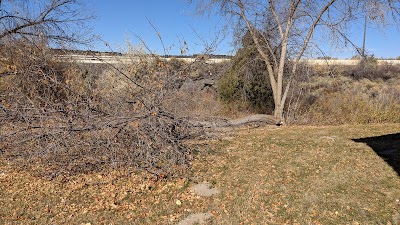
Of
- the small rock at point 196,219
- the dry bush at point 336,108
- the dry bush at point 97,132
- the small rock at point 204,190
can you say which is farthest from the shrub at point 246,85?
the small rock at point 196,219

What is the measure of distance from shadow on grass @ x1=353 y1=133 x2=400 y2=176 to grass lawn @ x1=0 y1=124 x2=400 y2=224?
0.17 metres

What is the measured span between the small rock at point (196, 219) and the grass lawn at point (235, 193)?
0.08 meters

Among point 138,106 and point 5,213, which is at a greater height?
point 138,106

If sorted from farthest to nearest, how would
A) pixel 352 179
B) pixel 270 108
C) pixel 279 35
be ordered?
pixel 270 108
pixel 279 35
pixel 352 179

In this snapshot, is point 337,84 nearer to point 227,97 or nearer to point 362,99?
point 362,99

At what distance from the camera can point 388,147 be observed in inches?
261

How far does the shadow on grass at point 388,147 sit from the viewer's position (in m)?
5.64

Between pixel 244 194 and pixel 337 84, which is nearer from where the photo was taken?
pixel 244 194

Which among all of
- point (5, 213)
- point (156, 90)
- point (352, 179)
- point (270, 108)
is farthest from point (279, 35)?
point (5, 213)

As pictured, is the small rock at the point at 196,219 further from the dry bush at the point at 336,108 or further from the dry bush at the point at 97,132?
the dry bush at the point at 336,108

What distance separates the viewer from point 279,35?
35.6ft

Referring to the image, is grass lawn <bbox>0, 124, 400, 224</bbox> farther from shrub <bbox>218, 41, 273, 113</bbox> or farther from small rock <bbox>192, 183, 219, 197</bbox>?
shrub <bbox>218, 41, 273, 113</bbox>

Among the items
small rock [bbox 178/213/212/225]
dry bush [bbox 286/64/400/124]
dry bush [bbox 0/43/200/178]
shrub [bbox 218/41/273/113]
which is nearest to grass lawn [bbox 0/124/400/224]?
small rock [bbox 178/213/212/225]

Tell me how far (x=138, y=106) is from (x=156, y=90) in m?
0.49
